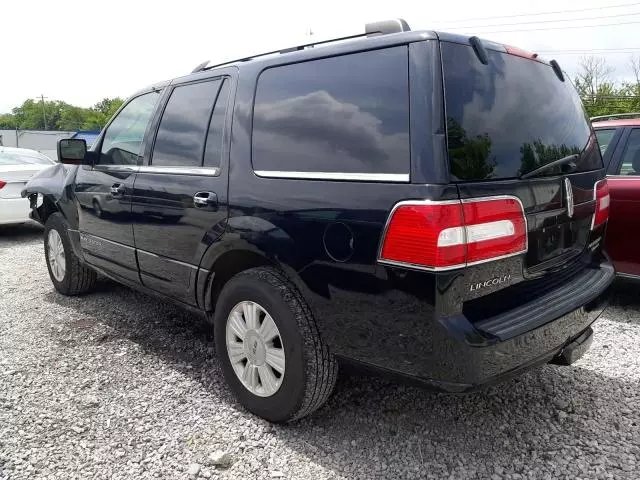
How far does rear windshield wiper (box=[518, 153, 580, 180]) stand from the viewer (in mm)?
2250

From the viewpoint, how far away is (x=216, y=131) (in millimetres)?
3004

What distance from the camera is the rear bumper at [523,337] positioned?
6.59 feet

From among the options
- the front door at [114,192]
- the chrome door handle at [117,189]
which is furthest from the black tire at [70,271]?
the chrome door handle at [117,189]

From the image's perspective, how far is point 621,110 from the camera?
3603 cm

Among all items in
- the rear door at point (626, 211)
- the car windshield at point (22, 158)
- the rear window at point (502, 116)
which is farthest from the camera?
the car windshield at point (22, 158)

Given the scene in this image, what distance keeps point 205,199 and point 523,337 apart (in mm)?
1777

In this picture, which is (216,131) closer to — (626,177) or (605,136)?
(626,177)

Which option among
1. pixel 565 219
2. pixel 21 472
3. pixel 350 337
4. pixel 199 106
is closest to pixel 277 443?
pixel 350 337

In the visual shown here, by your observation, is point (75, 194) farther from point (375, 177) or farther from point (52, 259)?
point (375, 177)

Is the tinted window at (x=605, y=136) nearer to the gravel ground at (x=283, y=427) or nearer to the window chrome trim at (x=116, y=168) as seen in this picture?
the gravel ground at (x=283, y=427)

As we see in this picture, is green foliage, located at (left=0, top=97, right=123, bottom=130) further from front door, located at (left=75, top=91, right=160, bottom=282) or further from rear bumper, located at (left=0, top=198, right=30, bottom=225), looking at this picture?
front door, located at (left=75, top=91, right=160, bottom=282)

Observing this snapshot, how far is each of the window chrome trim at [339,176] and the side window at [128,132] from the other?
4.77 ft

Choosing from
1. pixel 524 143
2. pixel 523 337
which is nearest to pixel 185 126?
pixel 524 143

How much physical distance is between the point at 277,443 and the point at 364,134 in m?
1.57
